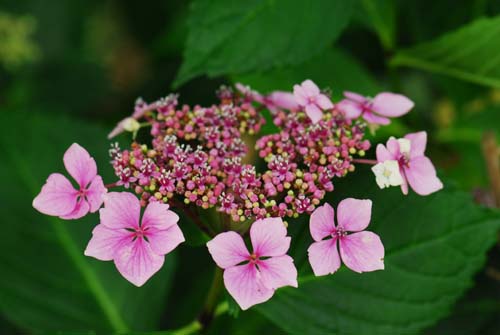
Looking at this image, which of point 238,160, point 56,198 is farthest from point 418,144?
point 56,198

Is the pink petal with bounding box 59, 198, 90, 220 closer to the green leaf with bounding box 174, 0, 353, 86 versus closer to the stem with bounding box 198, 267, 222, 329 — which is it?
the stem with bounding box 198, 267, 222, 329

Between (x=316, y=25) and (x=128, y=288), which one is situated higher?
(x=316, y=25)

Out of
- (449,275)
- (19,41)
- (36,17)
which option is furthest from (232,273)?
(36,17)

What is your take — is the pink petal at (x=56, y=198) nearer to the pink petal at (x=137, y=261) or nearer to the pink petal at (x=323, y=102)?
the pink petal at (x=137, y=261)

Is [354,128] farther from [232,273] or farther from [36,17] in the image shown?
[36,17]

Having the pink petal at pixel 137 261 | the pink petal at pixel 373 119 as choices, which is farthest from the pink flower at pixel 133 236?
the pink petal at pixel 373 119

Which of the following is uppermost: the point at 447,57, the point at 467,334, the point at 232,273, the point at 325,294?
the point at 232,273
